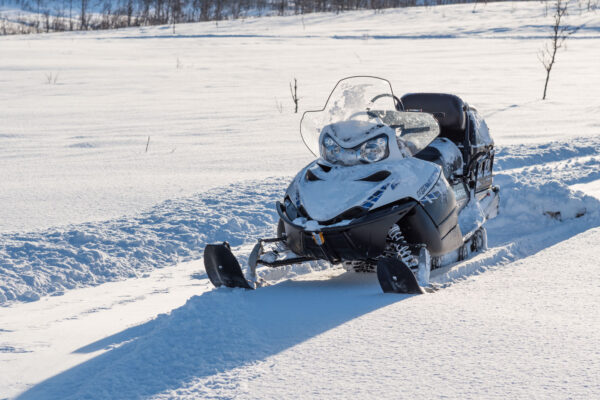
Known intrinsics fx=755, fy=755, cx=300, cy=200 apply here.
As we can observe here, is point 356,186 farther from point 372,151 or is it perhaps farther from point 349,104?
point 349,104

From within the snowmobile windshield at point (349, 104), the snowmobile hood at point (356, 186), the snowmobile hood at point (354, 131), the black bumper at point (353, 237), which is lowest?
the black bumper at point (353, 237)

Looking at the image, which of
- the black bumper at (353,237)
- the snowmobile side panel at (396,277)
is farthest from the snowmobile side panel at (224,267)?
the snowmobile side panel at (396,277)

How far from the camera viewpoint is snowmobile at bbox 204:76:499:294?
3887 mm

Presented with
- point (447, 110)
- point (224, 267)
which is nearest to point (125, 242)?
point (224, 267)

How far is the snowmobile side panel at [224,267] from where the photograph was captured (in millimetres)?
4027

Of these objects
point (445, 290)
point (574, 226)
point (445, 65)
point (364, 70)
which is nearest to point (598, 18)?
point (445, 65)

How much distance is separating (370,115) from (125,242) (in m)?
1.96

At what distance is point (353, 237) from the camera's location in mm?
3857

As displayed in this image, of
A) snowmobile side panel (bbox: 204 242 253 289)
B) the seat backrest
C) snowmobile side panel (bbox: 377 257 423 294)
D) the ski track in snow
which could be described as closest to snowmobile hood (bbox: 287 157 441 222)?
snowmobile side panel (bbox: 377 257 423 294)

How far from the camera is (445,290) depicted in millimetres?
4004

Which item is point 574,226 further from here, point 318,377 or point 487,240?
point 318,377

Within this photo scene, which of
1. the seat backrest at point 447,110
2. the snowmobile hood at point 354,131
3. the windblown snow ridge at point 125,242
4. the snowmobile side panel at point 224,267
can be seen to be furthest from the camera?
the seat backrest at point 447,110

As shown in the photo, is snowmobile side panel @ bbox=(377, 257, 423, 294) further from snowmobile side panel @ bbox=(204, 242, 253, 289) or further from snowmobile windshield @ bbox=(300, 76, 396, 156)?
snowmobile windshield @ bbox=(300, 76, 396, 156)

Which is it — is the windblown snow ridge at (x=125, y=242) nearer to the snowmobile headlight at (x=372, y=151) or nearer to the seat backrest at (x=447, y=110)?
the seat backrest at (x=447, y=110)
